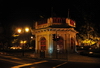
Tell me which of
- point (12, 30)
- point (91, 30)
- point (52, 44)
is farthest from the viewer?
point (12, 30)

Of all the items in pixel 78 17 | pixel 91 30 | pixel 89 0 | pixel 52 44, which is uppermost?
pixel 89 0

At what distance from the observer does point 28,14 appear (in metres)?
45.9

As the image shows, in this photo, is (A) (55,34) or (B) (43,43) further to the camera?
(B) (43,43)

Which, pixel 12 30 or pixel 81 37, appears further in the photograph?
pixel 12 30

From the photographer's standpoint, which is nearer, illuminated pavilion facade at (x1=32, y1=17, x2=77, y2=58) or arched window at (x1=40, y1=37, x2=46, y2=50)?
illuminated pavilion facade at (x1=32, y1=17, x2=77, y2=58)

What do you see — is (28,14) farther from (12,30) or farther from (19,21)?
(12,30)

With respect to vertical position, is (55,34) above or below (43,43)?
above

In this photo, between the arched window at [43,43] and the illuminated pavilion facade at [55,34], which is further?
the arched window at [43,43]

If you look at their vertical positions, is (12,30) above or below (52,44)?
above

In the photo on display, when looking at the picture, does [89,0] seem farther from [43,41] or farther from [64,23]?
[43,41]

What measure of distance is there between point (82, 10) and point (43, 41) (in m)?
15.0

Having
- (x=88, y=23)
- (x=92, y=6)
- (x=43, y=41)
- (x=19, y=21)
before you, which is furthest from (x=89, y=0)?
(x=19, y=21)

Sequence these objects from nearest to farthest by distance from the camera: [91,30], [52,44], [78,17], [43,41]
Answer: [52,44], [43,41], [91,30], [78,17]

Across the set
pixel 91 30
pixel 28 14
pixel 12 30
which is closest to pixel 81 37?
pixel 91 30
